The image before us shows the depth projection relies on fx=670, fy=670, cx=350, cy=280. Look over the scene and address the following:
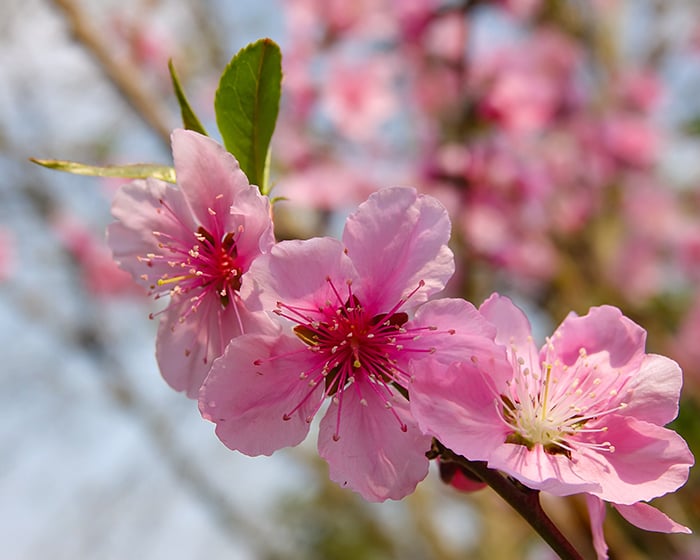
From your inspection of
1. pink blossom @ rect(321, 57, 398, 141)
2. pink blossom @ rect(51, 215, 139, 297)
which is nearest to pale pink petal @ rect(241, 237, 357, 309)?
pink blossom @ rect(321, 57, 398, 141)

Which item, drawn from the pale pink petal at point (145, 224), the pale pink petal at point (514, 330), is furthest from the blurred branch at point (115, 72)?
the pale pink petal at point (514, 330)

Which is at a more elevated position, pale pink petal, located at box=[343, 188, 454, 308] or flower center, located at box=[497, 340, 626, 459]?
pale pink petal, located at box=[343, 188, 454, 308]

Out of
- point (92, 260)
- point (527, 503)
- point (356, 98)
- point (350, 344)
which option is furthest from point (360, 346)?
point (92, 260)

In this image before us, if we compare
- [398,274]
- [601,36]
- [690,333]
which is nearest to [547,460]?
[398,274]

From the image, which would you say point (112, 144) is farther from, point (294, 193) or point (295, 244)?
point (295, 244)

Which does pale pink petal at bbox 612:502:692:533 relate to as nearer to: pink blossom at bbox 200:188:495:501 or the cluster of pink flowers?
the cluster of pink flowers

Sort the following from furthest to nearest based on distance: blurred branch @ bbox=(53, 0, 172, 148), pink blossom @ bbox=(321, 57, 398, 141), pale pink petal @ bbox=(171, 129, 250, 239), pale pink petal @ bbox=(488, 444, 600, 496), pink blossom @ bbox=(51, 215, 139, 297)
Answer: pink blossom @ bbox=(51, 215, 139, 297) → pink blossom @ bbox=(321, 57, 398, 141) → blurred branch @ bbox=(53, 0, 172, 148) → pale pink petal @ bbox=(171, 129, 250, 239) → pale pink petal @ bbox=(488, 444, 600, 496)
